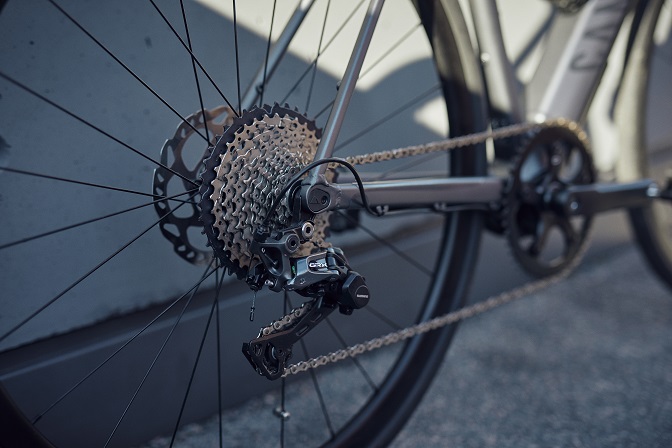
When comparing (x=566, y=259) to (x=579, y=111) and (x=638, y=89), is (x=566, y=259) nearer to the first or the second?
(x=579, y=111)

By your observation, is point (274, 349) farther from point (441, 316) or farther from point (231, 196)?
point (441, 316)

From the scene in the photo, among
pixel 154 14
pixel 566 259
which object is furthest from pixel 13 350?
pixel 566 259

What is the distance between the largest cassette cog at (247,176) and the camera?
2.70 feet

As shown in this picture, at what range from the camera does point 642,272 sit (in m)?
2.00

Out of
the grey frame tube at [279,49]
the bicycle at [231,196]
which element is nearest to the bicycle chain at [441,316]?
the bicycle at [231,196]

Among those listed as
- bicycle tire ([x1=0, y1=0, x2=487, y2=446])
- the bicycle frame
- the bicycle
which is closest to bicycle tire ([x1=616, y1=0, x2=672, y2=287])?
the bicycle

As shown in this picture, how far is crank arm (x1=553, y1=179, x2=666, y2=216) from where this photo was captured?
1227mm

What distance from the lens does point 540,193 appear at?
123 cm

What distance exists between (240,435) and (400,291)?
561mm

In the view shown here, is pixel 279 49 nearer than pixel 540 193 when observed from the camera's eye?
Yes

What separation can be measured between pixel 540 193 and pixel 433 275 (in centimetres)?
26

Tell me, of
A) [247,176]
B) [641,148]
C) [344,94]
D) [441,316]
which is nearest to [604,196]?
[641,148]

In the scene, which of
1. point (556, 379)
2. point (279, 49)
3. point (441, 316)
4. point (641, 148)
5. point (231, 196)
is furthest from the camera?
point (641, 148)

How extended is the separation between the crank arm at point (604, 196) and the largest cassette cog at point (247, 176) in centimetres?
59
